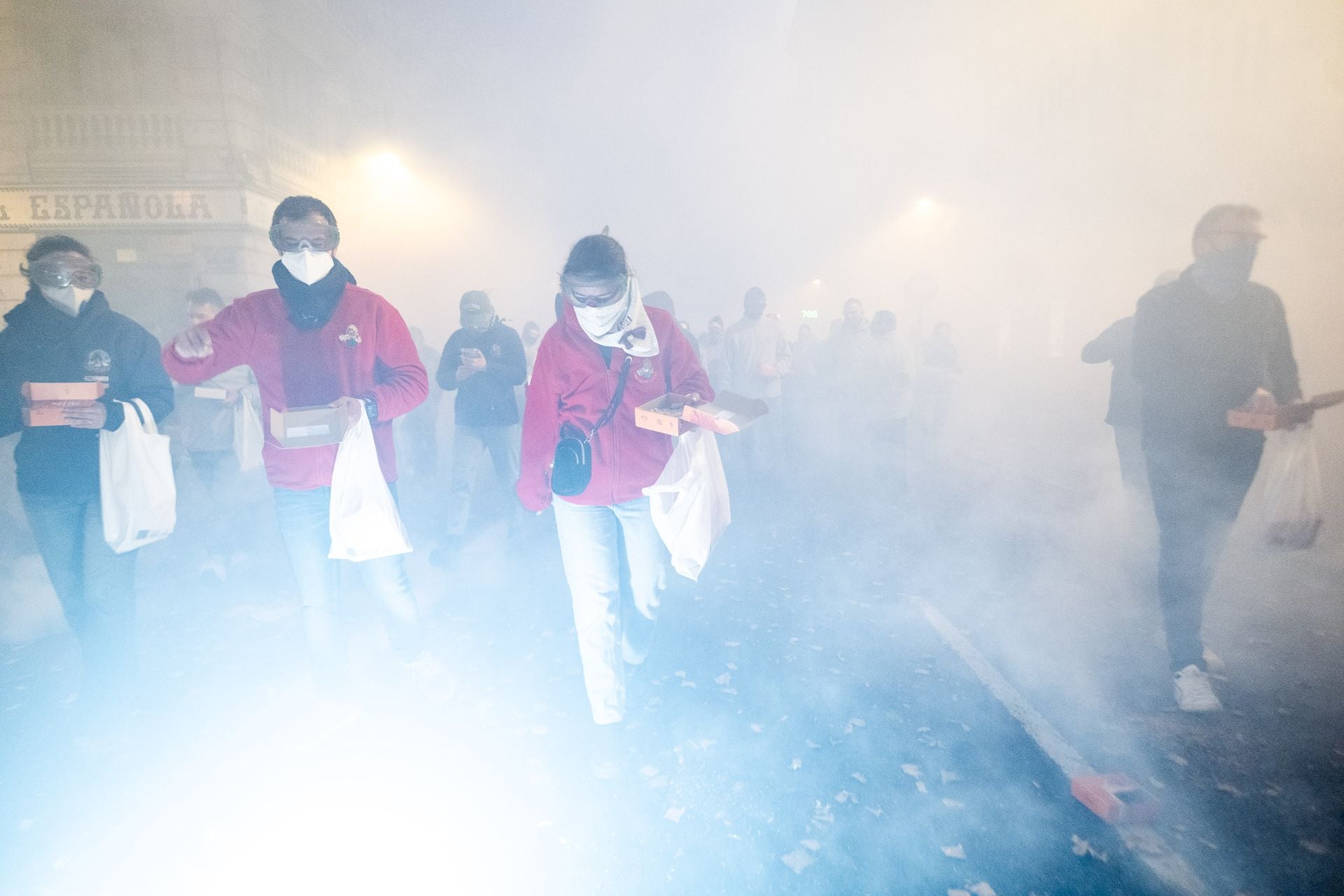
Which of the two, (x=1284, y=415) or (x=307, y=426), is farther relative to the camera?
(x=1284, y=415)

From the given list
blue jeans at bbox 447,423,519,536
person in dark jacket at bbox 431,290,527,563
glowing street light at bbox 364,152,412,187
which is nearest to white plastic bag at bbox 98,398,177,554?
person in dark jacket at bbox 431,290,527,563

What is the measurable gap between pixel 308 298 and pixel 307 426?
25.9 inches

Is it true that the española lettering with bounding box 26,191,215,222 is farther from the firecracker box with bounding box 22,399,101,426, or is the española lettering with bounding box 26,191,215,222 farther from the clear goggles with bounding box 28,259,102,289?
the firecracker box with bounding box 22,399,101,426

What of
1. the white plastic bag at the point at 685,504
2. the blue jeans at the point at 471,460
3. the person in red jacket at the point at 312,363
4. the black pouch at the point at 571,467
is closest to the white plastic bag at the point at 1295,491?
the white plastic bag at the point at 685,504

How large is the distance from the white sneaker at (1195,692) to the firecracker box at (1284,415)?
1308 mm

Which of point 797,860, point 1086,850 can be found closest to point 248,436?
point 797,860

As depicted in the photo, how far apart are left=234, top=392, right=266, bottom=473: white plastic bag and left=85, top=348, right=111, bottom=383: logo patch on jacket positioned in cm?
177

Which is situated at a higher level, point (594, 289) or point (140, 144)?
point (140, 144)

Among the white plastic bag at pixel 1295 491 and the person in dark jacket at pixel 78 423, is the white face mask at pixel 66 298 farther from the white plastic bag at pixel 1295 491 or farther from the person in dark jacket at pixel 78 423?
the white plastic bag at pixel 1295 491

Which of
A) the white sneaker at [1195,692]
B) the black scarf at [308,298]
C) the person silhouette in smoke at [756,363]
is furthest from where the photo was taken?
the person silhouette in smoke at [756,363]

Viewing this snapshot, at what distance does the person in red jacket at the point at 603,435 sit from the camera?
8.77 ft

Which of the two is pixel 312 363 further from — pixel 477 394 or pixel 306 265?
pixel 477 394

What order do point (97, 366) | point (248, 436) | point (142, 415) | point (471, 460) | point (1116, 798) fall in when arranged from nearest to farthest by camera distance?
point (1116, 798), point (97, 366), point (142, 415), point (248, 436), point (471, 460)

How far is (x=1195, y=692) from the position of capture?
3.00 m
